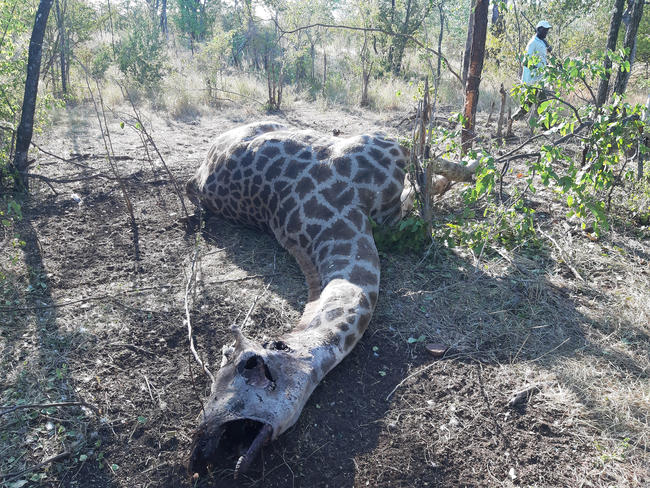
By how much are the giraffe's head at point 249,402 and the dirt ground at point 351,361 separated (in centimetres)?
17

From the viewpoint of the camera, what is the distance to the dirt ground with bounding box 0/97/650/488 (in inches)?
101

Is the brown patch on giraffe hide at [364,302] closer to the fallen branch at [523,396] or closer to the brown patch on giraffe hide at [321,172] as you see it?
the fallen branch at [523,396]

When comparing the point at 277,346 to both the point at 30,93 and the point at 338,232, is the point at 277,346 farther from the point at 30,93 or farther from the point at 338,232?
the point at 30,93

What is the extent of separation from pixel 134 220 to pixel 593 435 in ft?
14.8

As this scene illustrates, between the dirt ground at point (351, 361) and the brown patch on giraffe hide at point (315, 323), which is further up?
the brown patch on giraffe hide at point (315, 323)

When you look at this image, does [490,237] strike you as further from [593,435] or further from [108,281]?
[108,281]

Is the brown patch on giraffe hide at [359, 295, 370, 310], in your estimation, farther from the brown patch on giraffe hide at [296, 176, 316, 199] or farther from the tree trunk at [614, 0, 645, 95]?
the tree trunk at [614, 0, 645, 95]

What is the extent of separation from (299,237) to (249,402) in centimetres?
204

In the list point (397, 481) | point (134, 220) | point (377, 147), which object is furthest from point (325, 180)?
point (397, 481)

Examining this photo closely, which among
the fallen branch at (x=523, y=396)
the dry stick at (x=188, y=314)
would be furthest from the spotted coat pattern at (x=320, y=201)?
the fallen branch at (x=523, y=396)

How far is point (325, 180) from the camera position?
170 inches

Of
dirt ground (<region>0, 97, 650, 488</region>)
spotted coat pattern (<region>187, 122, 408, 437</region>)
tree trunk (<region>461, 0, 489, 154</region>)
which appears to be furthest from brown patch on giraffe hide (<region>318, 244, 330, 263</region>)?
tree trunk (<region>461, 0, 489, 154</region>)

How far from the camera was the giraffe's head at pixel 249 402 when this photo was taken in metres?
2.34

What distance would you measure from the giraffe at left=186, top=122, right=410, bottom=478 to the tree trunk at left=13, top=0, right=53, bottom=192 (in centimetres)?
195
